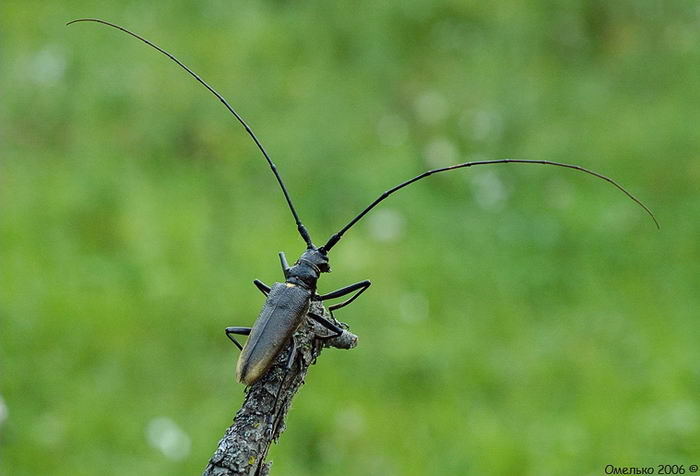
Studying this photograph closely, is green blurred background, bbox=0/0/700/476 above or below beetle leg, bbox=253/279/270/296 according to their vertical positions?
above

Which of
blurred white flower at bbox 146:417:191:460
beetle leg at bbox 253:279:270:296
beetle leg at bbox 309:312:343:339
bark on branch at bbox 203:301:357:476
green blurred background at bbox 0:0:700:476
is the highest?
green blurred background at bbox 0:0:700:476

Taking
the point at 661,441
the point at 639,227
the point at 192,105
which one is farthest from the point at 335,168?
the point at 661,441

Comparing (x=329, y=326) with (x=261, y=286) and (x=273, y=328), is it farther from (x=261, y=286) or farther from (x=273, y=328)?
(x=261, y=286)

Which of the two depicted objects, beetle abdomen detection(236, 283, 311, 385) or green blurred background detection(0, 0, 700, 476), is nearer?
beetle abdomen detection(236, 283, 311, 385)

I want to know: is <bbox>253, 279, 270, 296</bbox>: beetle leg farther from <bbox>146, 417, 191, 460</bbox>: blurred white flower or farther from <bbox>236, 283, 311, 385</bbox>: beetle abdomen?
<bbox>146, 417, 191, 460</bbox>: blurred white flower

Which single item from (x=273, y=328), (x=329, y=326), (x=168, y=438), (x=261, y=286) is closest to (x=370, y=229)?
(x=168, y=438)

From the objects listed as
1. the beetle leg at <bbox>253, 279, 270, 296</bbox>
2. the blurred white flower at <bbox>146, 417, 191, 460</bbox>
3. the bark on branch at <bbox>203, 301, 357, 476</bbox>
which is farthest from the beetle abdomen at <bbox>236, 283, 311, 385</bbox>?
the blurred white flower at <bbox>146, 417, 191, 460</bbox>

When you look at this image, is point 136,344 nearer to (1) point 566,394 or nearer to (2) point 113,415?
(2) point 113,415
